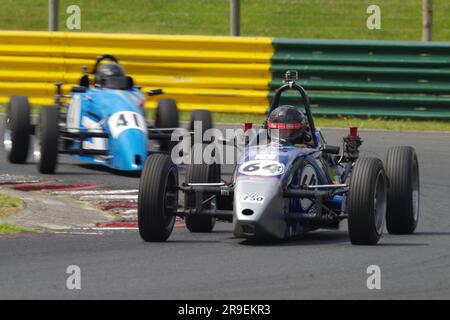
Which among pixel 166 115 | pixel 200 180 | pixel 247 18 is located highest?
pixel 247 18

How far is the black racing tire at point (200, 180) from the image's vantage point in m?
11.4

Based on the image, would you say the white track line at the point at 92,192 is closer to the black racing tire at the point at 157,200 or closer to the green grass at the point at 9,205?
the green grass at the point at 9,205

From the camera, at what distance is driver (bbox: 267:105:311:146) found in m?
11.8

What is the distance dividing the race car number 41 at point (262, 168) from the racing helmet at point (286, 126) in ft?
2.91

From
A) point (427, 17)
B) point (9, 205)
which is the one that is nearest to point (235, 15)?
point (427, 17)

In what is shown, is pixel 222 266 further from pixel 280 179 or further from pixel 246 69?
pixel 246 69

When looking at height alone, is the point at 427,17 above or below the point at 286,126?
above

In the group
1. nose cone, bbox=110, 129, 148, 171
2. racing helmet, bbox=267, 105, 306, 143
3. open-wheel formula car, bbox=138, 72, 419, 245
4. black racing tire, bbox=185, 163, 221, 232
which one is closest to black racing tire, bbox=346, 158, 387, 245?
open-wheel formula car, bbox=138, 72, 419, 245

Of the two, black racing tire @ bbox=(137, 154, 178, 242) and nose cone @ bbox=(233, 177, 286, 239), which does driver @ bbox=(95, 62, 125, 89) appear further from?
nose cone @ bbox=(233, 177, 286, 239)

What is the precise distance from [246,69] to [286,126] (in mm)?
8177

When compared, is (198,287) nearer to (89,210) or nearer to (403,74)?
(89,210)

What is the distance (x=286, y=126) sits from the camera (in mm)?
11750

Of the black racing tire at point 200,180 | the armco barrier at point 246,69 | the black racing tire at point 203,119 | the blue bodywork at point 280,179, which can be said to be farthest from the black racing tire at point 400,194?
the armco barrier at point 246,69
